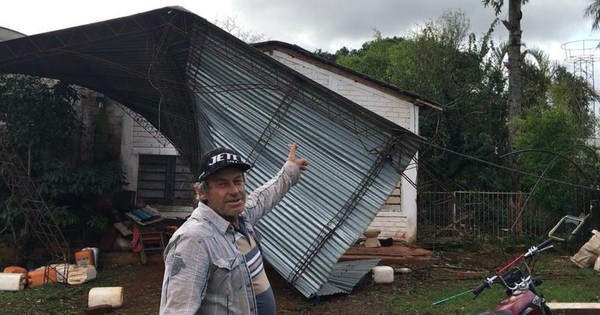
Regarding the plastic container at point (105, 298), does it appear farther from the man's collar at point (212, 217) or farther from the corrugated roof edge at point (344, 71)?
the corrugated roof edge at point (344, 71)

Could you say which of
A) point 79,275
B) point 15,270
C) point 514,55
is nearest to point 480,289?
point 79,275

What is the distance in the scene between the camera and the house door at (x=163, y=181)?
12.6m

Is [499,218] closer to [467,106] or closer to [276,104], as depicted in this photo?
[467,106]

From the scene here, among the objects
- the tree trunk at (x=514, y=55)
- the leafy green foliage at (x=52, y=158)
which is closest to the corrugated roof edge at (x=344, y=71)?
the leafy green foliage at (x=52, y=158)

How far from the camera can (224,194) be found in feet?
7.29

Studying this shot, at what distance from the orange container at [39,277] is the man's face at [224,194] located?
7977 millimetres

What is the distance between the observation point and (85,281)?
8.86 metres

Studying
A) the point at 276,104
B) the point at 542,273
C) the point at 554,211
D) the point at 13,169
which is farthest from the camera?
the point at 554,211

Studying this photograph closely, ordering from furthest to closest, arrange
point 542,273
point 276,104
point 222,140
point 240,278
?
point 542,273, point 222,140, point 276,104, point 240,278

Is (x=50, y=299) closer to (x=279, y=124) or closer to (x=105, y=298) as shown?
(x=105, y=298)

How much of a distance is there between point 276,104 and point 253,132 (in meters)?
0.65

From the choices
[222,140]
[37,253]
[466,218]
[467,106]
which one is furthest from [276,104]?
[467,106]

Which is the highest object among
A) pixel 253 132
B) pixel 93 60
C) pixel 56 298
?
pixel 93 60

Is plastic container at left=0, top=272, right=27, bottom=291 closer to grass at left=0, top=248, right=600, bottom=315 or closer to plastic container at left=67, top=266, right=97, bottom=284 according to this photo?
Result: grass at left=0, top=248, right=600, bottom=315
